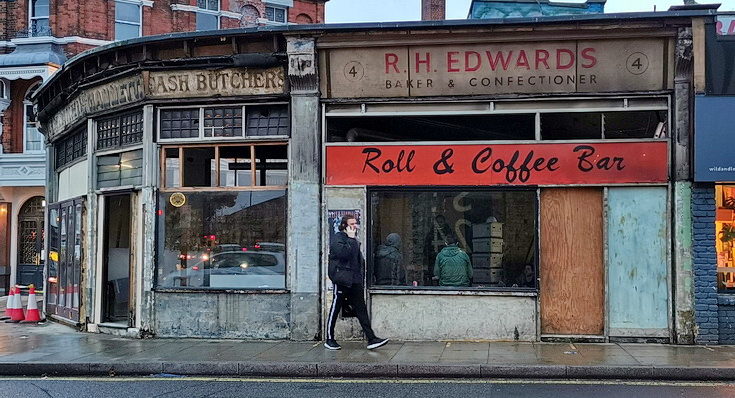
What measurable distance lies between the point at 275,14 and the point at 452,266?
21.5m

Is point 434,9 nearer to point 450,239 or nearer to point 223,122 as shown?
point 223,122

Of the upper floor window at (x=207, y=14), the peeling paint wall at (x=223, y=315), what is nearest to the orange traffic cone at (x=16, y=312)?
→ the peeling paint wall at (x=223, y=315)

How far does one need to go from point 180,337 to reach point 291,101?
13.8ft

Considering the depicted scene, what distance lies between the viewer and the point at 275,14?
1214 inches

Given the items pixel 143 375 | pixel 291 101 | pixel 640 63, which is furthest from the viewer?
pixel 291 101

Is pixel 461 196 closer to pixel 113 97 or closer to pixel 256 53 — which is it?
pixel 256 53

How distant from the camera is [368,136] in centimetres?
1218

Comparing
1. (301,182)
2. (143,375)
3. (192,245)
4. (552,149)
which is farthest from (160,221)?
(552,149)

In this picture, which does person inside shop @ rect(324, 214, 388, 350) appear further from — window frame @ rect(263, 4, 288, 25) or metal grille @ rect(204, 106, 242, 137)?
window frame @ rect(263, 4, 288, 25)

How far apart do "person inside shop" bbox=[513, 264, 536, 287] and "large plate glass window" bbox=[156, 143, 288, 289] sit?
3702 millimetres

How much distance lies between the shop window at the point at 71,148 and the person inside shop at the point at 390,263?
6.50 m

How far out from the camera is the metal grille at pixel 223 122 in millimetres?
12445

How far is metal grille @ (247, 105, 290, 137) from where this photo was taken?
40.3 feet

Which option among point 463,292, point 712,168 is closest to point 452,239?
point 463,292
